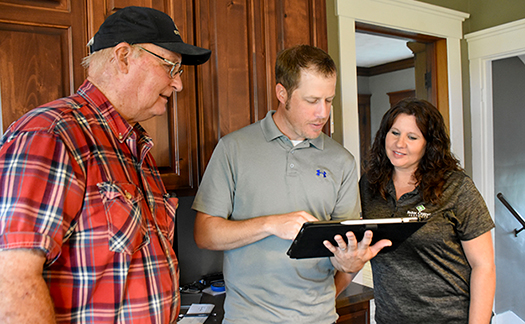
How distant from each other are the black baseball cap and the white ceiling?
4.31 m

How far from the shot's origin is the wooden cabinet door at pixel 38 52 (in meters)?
1.30

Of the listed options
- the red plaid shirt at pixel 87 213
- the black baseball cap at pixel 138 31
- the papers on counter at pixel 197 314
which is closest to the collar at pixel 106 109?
the red plaid shirt at pixel 87 213

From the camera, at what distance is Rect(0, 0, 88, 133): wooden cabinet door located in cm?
130

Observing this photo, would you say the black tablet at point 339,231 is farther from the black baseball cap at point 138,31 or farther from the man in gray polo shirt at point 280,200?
the black baseball cap at point 138,31

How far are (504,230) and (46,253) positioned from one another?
3825 millimetres

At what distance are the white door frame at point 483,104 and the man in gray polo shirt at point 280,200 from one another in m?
2.22

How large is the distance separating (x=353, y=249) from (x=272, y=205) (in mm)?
313

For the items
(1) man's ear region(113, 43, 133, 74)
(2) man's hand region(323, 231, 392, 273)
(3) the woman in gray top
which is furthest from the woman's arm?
(1) man's ear region(113, 43, 133, 74)

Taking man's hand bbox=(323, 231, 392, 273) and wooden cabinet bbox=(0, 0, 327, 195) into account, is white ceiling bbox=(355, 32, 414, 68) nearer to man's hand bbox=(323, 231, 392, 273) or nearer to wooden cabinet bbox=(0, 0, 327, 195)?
wooden cabinet bbox=(0, 0, 327, 195)

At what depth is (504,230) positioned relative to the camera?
11.9ft

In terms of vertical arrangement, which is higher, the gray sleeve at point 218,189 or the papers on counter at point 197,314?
the gray sleeve at point 218,189

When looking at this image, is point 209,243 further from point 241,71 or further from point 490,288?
point 490,288

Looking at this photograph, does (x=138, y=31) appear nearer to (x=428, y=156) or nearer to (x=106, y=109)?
(x=106, y=109)

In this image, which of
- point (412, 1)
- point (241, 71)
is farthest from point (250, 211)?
point (412, 1)
